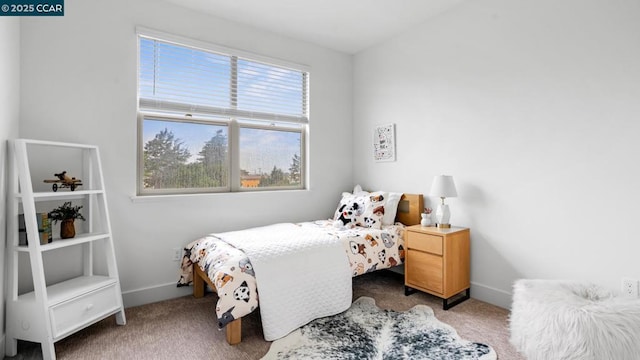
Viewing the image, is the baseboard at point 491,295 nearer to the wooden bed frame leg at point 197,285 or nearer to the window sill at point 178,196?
the window sill at point 178,196

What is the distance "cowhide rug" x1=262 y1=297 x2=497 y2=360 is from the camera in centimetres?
186

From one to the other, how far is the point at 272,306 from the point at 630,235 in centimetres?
231

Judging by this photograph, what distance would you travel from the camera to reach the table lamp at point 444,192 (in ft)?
8.79

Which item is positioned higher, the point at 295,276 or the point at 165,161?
the point at 165,161

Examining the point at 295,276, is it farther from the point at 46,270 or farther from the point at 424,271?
the point at 46,270

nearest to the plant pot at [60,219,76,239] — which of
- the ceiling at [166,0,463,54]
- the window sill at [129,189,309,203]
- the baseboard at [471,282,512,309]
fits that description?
the window sill at [129,189,309,203]

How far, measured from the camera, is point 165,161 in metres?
2.83

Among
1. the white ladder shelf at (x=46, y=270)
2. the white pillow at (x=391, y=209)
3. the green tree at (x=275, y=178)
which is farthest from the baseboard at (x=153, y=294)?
the white pillow at (x=391, y=209)

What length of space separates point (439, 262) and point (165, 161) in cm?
254

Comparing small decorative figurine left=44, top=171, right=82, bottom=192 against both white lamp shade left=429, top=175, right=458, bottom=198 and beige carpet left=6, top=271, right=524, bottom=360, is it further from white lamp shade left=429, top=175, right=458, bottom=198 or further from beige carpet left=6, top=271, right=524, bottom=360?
white lamp shade left=429, top=175, right=458, bottom=198

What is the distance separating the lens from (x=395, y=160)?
342cm

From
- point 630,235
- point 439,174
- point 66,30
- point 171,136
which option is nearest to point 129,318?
point 171,136

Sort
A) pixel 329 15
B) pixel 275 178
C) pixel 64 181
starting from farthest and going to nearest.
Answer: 1. pixel 275 178
2. pixel 329 15
3. pixel 64 181

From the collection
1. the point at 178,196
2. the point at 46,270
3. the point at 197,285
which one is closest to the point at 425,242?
the point at 197,285
